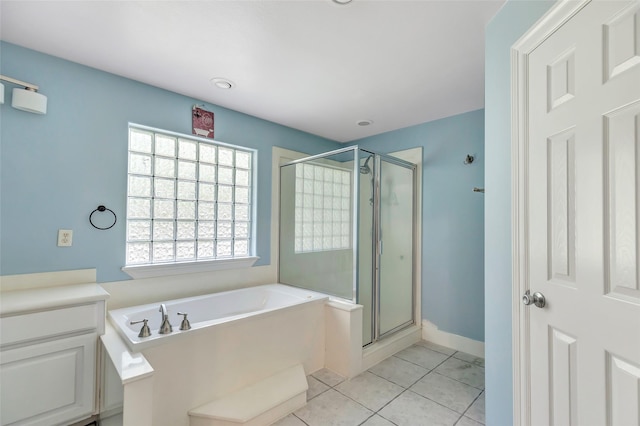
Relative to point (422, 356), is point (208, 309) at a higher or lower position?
higher

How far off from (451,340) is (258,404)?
2.03 meters

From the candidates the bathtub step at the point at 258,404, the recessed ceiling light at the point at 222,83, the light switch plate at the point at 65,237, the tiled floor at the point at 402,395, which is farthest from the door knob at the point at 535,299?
the light switch plate at the point at 65,237

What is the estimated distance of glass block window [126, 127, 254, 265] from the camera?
7.58 feet

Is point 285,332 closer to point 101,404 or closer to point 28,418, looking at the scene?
point 101,404

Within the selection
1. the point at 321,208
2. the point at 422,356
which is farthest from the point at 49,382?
the point at 422,356

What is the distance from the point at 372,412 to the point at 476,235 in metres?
1.77

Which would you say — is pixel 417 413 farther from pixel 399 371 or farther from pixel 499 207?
pixel 499 207

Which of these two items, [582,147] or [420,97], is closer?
[582,147]

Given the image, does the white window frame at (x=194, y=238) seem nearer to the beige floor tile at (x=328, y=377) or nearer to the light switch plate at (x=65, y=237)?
the light switch plate at (x=65, y=237)

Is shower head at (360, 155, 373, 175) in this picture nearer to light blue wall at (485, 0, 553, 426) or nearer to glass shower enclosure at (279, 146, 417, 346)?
glass shower enclosure at (279, 146, 417, 346)

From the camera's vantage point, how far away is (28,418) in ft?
4.84

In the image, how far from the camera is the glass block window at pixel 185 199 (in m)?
2.31

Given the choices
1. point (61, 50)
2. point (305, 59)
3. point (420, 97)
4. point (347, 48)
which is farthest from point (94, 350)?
point (420, 97)

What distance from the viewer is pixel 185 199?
2.54m
